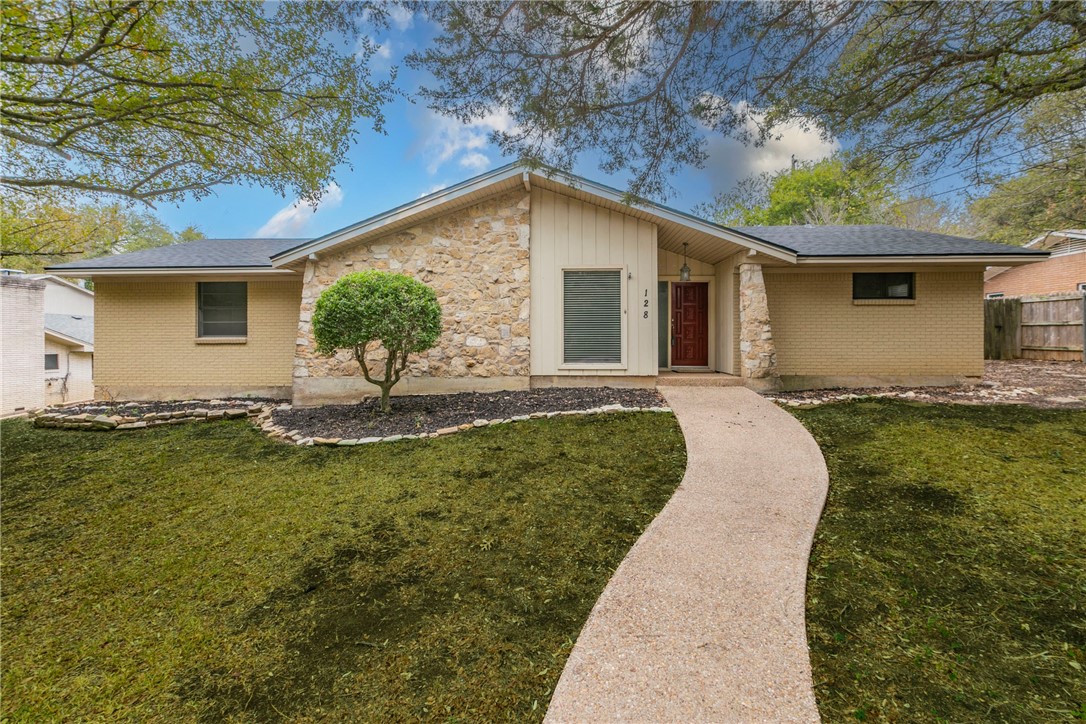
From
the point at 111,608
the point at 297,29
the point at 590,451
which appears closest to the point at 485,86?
the point at 297,29

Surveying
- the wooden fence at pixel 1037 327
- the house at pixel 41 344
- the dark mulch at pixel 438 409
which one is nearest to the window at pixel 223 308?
the dark mulch at pixel 438 409

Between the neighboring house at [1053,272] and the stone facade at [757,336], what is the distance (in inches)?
476

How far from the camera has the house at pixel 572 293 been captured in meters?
7.86

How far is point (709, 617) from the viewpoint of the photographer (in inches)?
85.5

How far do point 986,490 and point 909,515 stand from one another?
3.35 feet

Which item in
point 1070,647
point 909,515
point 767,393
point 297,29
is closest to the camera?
point 1070,647

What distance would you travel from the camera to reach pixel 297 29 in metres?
4.96

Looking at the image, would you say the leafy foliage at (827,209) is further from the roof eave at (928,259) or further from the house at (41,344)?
the house at (41,344)

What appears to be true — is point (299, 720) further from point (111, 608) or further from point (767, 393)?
point (767, 393)

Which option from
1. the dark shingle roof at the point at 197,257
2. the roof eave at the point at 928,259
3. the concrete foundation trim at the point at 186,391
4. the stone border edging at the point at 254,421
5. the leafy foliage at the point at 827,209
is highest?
the leafy foliage at the point at 827,209

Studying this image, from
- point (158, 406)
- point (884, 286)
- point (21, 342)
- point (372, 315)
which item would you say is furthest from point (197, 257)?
point (884, 286)

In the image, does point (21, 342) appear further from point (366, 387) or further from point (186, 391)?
point (366, 387)

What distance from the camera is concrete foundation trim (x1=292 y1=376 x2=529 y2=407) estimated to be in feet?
26.2

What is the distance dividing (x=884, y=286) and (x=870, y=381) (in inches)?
77.6
